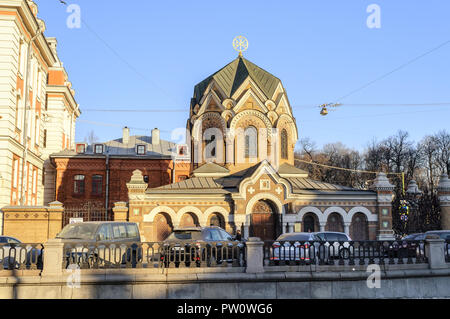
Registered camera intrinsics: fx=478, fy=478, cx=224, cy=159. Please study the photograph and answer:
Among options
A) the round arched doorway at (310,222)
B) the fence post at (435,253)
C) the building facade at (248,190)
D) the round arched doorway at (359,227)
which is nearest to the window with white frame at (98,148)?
the building facade at (248,190)

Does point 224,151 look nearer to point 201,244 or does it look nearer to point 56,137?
point 56,137

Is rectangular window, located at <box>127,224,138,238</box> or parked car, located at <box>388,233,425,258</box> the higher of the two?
rectangular window, located at <box>127,224,138,238</box>

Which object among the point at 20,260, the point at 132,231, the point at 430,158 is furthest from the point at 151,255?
the point at 430,158

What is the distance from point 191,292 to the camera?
13.0 meters

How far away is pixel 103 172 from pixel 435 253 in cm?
3363

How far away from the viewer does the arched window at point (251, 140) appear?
35.1 meters

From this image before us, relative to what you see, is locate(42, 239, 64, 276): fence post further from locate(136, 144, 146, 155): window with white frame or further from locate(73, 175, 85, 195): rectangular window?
locate(136, 144, 146, 155): window with white frame

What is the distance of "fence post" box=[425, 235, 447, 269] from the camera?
14547 mm

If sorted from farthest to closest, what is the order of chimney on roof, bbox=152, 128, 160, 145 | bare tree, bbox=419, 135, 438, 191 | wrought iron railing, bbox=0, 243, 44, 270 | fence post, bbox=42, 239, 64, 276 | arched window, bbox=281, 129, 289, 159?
bare tree, bbox=419, 135, 438, 191, chimney on roof, bbox=152, 128, 160, 145, arched window, bbox=281, 129, 289, 159, wrought iron railing, bbox=0, 243, 44, 270, fence post, bbox=42, 239, 64, 276

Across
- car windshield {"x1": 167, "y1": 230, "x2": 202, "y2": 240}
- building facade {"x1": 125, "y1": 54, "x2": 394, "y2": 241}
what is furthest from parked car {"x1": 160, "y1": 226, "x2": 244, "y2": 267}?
building facade {"x1": 125, "y1": 54, "x2": 394, "y2": 241}

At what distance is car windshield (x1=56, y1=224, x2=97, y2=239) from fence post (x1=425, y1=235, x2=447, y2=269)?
405 inches

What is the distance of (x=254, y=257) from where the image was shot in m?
13.4

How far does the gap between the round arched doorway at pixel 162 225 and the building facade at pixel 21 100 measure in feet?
26.0
